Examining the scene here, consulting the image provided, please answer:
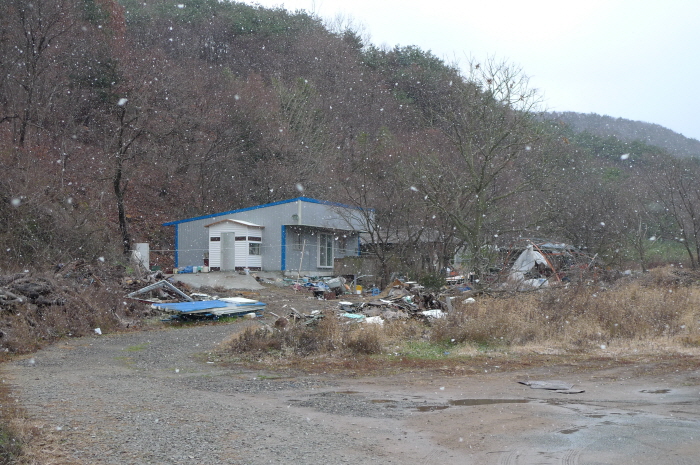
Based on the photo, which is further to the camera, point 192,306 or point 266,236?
point 266,236

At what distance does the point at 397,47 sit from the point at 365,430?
5753 cm

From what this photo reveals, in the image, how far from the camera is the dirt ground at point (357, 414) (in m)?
5.14

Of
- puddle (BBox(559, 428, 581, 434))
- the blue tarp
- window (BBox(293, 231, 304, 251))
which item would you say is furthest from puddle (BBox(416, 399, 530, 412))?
window (BBox(293, 231, 304, 251))

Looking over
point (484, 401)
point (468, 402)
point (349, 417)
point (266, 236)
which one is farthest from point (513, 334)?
point (266, 236)

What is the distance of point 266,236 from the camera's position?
31484 mm

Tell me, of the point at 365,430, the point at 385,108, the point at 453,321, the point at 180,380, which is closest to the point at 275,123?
the point at 385,108

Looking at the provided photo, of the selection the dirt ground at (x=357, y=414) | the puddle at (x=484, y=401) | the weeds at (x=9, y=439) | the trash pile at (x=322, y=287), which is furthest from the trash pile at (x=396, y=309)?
the weeds at (x=9, y=439)

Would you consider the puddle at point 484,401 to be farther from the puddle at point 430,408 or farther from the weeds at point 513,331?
the weeds at point 513,331

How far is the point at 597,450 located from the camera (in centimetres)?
524

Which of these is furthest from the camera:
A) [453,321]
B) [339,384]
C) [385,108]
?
[385,108]

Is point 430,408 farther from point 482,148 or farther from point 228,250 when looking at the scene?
point 228,250

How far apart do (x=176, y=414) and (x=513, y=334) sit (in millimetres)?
7660

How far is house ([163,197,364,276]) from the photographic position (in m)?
30.6

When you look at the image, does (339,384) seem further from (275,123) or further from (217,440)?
(275,123)
